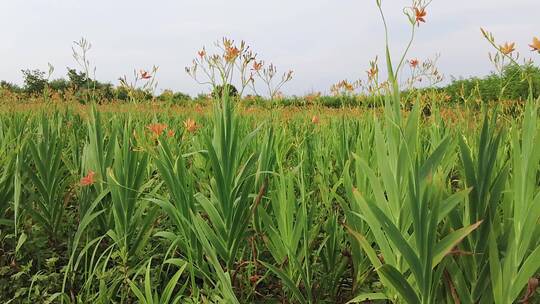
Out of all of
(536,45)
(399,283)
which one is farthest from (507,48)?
(399,283)

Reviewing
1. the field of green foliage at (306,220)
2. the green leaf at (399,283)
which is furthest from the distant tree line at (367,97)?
the green leaf at (399,283)

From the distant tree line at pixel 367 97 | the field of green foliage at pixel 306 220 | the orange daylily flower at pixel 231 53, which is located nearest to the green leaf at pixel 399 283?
the field of green foliage at pixel 306 220

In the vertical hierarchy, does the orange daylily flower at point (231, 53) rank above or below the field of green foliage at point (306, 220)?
above

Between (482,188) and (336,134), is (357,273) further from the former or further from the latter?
(336,134)

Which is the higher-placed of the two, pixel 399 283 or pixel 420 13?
pixel 420 13

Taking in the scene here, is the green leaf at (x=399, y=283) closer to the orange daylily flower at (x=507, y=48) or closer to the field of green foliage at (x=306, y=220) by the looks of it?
the field of green foliage at (x=306, y=220)

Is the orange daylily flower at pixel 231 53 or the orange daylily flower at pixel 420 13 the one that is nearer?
the orange daylily flower at pixel 420 13

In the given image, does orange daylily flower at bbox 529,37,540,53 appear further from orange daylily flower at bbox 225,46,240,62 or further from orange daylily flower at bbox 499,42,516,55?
orange daylily flower at bbox 225,46,240,62

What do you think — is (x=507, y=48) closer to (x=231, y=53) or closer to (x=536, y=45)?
(x=536, y=45)

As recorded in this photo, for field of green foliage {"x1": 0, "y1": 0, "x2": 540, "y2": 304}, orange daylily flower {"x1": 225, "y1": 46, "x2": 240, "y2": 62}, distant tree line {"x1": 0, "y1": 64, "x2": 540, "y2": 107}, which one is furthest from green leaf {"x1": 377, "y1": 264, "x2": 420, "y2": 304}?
orange daylily flower {"x1": 225, "y1": 46, "x2": 240, "y2": 62}

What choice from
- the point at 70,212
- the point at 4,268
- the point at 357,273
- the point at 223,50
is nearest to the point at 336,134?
the point at 223,50

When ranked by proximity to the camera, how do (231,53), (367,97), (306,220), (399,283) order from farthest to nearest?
1. (367,97)
2. (231,53)
3. (306,220)
4. (399,283)

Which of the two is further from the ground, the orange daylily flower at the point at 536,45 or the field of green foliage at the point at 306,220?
the orange daylily flower at the point at 536,45

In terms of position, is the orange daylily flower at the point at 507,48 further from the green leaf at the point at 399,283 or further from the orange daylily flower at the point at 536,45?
the green leaf at the point at 399,283
